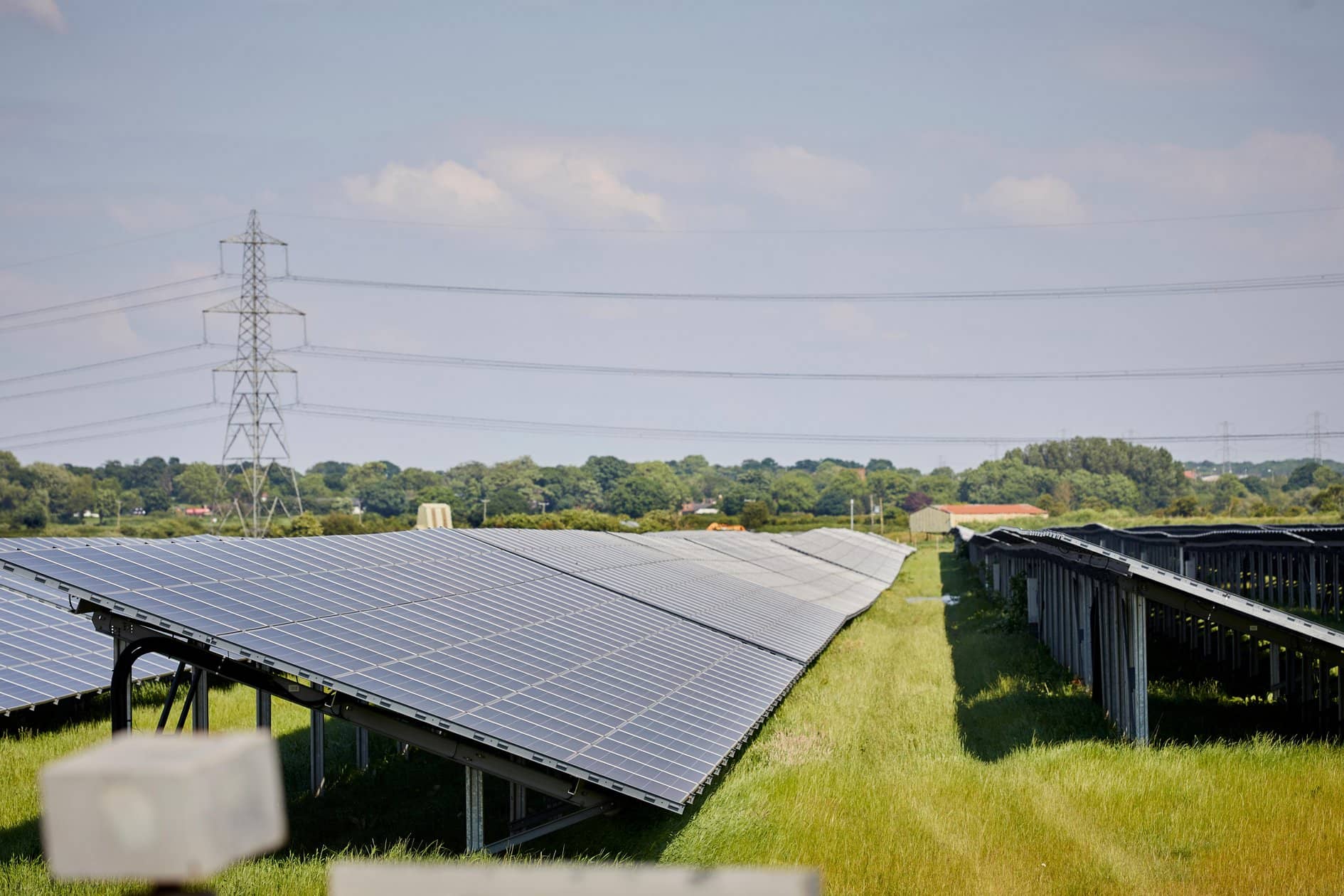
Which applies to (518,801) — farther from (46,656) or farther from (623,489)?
(623,489)

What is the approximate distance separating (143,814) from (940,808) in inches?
432

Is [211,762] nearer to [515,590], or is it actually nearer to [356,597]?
[356,597]

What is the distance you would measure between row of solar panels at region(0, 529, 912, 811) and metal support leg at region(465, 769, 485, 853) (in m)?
0.60

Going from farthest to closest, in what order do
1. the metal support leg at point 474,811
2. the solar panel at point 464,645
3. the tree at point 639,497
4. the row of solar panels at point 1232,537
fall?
the tree at point 639,497 → the row of solar panels at point 1232,537 → the solar panel at point 464,645 → the metal support leg at point 474,811

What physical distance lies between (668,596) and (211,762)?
20478 mm

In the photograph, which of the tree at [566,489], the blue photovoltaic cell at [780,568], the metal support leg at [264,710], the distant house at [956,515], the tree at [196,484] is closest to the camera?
the metal support leg at [264,710]

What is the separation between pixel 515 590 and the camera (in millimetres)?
18016

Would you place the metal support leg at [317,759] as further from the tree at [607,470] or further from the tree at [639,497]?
the tree at [607,470]

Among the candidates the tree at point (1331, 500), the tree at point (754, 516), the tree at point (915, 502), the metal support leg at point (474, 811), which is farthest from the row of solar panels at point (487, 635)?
the tree at point (915, 502)

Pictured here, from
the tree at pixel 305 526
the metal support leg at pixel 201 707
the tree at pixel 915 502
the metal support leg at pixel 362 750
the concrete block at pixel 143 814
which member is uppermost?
the concrete block at pixel 143 814

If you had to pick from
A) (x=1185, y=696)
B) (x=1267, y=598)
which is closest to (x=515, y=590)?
(x=1185, y=696)

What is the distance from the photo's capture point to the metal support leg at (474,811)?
10.8m

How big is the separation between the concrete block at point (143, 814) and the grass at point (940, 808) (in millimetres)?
8196

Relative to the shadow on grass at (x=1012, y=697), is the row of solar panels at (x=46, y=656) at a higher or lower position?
higher
